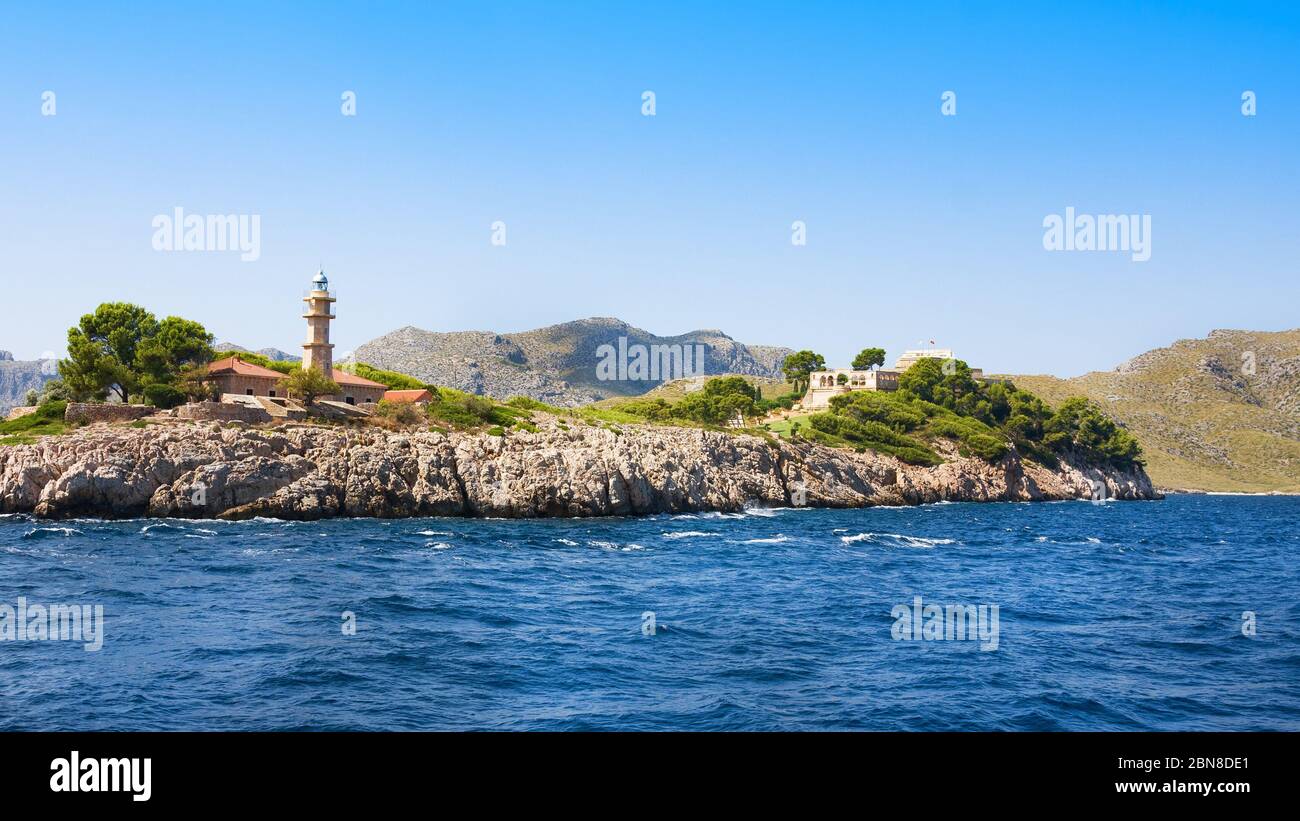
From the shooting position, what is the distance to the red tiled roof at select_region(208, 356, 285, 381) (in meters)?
79.4

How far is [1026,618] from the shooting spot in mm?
31641

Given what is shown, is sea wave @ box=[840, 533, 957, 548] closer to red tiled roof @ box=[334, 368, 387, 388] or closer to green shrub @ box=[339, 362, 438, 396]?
red tiled roof @ box=[334, 368, 387, 388]

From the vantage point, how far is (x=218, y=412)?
69625mm

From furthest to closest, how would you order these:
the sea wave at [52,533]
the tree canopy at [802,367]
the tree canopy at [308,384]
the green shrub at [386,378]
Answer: the tree canopy at [802,367] < the green shrub at [386,378] < the tree canopy at [308,384] < the sea wave at [52,533]

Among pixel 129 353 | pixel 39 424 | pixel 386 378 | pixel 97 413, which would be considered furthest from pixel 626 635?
pixel 386 378

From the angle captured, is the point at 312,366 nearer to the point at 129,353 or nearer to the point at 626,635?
the point at 129,353

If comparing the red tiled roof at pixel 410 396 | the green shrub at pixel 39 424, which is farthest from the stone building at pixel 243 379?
the green shrub at pixel 39 424

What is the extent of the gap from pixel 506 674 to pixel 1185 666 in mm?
17788

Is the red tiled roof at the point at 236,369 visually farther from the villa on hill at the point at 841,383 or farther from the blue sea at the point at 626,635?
the villa on hill at the point at 841,383

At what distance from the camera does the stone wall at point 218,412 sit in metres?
69.2

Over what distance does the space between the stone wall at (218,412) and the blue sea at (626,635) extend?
633 inches

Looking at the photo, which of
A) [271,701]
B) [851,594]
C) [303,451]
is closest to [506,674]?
[271,701]

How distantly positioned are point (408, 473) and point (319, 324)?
2323 cm

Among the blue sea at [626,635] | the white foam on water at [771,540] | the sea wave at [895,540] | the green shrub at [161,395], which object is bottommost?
the sea wave at [895,540]
